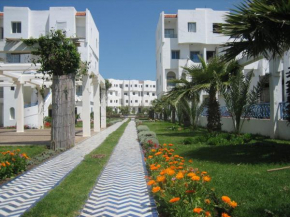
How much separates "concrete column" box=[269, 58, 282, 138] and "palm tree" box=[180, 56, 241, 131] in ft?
5.23

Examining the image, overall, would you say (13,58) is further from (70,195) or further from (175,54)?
(70,195)

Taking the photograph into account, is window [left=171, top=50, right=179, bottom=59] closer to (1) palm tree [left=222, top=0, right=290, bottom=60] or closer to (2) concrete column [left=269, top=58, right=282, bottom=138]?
(2) concrete column [left=269, top=58, right=282, bottom=138]

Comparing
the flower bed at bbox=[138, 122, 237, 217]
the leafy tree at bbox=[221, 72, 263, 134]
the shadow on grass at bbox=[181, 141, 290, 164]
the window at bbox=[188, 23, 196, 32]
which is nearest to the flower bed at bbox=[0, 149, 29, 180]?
the flower bed at bbox=[138, 122, 237, 217]

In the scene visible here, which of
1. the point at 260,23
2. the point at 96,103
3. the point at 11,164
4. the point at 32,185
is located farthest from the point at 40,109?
the point at 260,23

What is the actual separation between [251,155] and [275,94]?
5788 mm

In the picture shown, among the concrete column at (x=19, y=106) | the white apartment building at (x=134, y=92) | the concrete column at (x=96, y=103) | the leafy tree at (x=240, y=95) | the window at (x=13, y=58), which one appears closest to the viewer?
the leafy tree at (x=240, y=95)

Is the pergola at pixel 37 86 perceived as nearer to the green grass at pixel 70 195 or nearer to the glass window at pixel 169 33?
the green grass at pixel 70 195

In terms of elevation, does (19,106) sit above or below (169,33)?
below

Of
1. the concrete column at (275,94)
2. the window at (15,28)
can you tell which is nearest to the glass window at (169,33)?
the window at (15,28)

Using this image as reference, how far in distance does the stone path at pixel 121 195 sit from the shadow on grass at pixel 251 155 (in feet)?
7.24

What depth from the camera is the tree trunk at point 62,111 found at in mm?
11297

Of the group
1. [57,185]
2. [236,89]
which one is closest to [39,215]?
[57,185]

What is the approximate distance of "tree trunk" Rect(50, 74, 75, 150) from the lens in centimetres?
1130

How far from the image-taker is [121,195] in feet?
17.5
